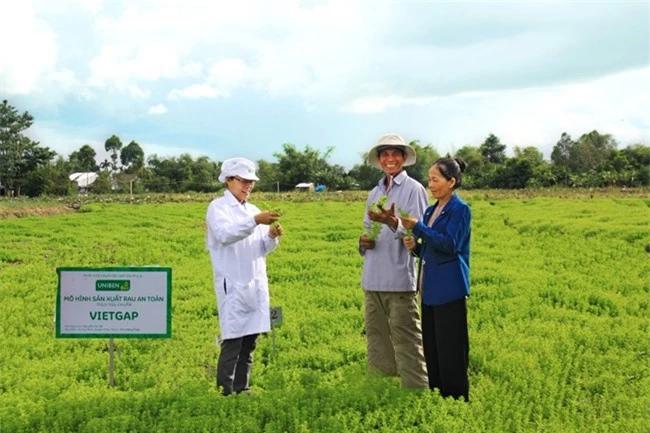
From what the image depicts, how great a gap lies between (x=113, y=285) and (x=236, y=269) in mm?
1408

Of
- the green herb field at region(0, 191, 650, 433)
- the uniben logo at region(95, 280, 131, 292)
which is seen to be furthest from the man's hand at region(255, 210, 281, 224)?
the uniben logo at region(95, 280, 131, 292)

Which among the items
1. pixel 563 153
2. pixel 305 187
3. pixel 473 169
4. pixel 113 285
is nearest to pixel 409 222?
pixel 113 285

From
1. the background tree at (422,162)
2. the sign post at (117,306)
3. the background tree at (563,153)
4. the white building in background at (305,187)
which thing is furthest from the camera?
the background tree at (563,153)

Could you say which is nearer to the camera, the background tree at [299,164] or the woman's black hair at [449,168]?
the woman's black hair at [449,168]

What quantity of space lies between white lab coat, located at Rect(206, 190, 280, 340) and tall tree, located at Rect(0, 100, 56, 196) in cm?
4732

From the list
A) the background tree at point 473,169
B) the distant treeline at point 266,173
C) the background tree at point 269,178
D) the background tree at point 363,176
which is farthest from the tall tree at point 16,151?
the background tree at point 473,169

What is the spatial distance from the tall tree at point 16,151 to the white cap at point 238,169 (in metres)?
47.3

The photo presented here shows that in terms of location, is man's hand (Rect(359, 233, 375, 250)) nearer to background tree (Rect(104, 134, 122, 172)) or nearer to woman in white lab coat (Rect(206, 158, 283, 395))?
woman in white lab coat (Rect(206, 158, 283, 395))

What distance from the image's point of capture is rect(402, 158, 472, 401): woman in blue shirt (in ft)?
17.3

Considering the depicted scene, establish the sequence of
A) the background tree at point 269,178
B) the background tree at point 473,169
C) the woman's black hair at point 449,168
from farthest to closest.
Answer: the background tree at point 473,169 → the background tree at point 269,178 → the woman's black hair at point 449,168

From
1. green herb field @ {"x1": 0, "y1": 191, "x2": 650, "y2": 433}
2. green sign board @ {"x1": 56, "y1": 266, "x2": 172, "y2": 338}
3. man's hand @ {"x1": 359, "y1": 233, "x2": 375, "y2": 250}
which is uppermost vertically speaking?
man's hand @ {"x1": 359, "y1": 233, "x2": 375, "y2": 250}

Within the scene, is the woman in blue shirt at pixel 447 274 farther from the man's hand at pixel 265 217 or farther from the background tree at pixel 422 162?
the background tree at pixel 422 162

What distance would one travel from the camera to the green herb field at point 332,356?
5.09 meters

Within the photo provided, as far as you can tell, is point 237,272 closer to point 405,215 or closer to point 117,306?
point 117,306
